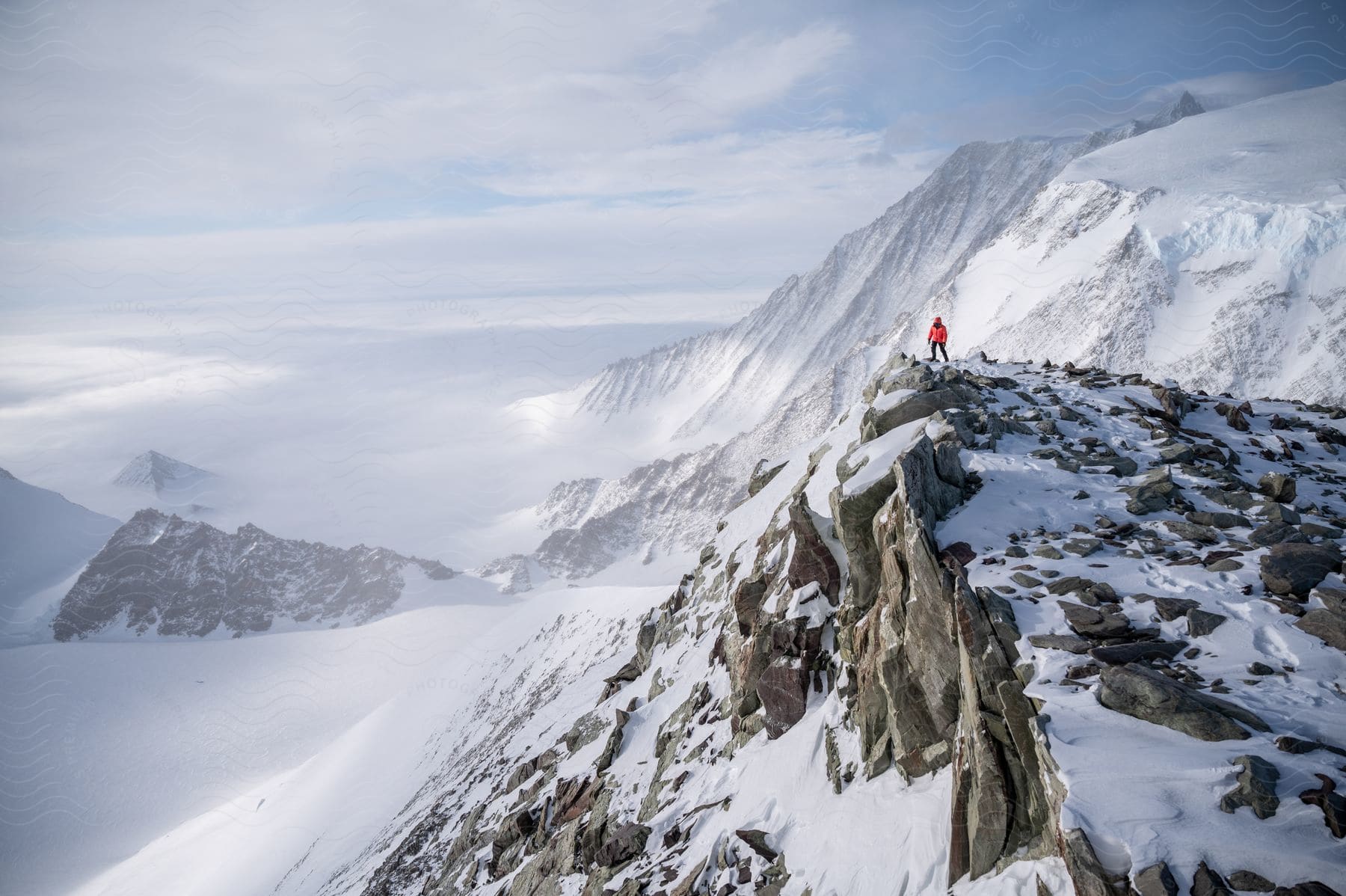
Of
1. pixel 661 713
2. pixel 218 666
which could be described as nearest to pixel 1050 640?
pixel 661 713

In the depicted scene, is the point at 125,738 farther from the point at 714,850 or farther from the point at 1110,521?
the point at 1110,521

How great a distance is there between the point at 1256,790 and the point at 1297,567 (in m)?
6.66

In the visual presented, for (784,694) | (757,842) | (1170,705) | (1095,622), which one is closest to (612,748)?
(784,694)

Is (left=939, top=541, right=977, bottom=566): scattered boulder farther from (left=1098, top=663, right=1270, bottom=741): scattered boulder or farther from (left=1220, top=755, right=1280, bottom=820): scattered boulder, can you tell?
(left=1220, top=755, right=1280, bottom=820): scattered boulder

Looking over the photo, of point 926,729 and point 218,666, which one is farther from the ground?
point 926,729

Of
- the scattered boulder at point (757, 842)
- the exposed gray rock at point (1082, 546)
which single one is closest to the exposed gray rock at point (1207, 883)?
the exposed gray rock at point (1082, 546)

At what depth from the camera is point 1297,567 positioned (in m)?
11.5

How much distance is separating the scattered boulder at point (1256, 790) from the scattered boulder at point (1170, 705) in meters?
0.71

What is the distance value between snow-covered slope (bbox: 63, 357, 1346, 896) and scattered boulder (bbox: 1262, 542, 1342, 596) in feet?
0.20

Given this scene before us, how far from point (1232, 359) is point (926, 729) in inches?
4008

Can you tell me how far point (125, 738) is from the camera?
444 ft

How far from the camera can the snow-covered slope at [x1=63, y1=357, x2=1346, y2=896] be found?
25.8ft

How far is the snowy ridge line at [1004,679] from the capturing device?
781 cm

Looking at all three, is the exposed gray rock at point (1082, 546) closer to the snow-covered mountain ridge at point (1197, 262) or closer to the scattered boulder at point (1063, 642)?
the scattered boulder at point (1063, 642)
